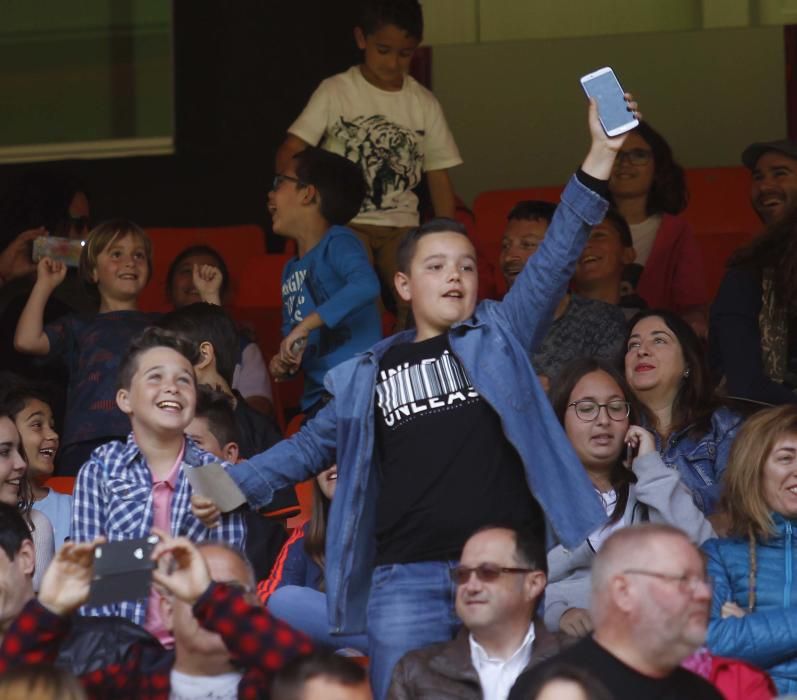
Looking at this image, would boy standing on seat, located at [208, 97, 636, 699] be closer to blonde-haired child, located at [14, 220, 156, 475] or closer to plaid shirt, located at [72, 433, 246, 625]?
plaid shirt, located at [72, 433, 246, 625]

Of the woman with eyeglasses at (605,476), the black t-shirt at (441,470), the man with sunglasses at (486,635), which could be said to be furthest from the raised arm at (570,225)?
the woman with eyeglasses at (605,476)

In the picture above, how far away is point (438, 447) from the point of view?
433 centimetres

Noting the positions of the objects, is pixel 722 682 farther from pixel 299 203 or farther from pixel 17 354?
pixel 17 354

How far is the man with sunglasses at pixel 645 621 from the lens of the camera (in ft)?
A: 11.8

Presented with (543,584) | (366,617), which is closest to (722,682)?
(543,584)

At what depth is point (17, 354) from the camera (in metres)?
6.78

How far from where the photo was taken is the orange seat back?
8203 mm

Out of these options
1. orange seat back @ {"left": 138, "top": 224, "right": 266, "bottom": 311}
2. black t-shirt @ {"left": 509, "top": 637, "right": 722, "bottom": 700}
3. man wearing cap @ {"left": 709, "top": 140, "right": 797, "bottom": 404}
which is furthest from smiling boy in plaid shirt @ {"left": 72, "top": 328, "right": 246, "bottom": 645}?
orange seat back @ {"left": 138, "top": 224, "right": 266, "bottom": 311}

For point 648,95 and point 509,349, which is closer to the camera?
point 509,349

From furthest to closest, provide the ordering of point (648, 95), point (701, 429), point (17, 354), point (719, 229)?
Result: 1. point (648, 95)
2. point (719, 229)
3. point (17, 354)
4. point (701, 429)

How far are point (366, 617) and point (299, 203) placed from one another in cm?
242

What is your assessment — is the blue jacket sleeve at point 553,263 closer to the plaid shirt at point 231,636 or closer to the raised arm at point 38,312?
the plaid shirt at point 231,636

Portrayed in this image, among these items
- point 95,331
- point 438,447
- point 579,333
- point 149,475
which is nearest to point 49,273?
point 95,331

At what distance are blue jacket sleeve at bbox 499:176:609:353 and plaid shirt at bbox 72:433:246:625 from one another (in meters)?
0.89
